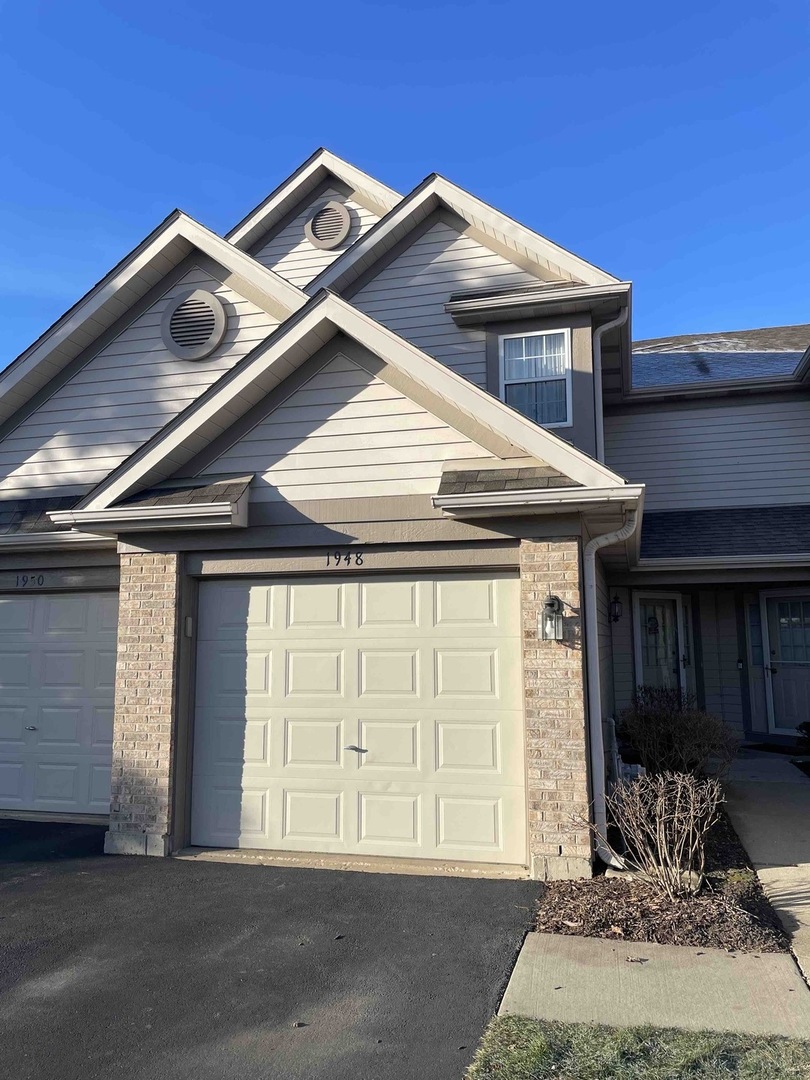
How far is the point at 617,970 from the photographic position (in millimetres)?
4535

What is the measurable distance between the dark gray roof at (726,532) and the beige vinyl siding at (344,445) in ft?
18.0

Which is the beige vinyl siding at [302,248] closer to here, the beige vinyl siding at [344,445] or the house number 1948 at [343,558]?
the beige vinyl siding at [344,445]

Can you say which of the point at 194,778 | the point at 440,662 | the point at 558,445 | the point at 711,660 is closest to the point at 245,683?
the point at 194,778

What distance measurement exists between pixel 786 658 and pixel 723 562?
270cm

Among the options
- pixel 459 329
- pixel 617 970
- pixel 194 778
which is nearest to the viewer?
pixel 617 970

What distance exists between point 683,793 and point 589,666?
1239 millimetres

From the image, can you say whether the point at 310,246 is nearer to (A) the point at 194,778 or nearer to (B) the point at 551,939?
(A) the point at 194,778

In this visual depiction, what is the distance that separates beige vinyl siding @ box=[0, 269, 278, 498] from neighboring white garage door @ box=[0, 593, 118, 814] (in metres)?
1.61

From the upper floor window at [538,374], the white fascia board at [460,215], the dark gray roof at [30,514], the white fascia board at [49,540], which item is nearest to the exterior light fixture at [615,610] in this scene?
the upper floor window at [538,374]

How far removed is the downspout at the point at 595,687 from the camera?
630 cm

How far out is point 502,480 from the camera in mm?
6457

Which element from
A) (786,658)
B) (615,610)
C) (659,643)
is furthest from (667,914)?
(786,658)

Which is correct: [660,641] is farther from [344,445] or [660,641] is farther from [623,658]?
[344,445]

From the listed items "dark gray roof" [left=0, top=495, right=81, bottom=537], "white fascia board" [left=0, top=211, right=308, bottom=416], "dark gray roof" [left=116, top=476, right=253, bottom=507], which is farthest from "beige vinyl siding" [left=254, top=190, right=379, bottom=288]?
"dark gray roof" [left=116, top=476, right=253, bottom=507]
